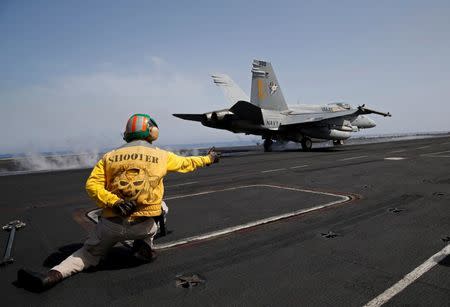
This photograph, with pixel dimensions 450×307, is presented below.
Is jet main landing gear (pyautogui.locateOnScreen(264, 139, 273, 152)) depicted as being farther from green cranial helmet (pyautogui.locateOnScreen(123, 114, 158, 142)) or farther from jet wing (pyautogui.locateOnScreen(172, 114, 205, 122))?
green cranial helmet (pyautogui.locateOnScreen(123, 114, 158, 142))

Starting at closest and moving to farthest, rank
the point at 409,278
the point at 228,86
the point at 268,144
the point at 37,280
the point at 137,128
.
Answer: the point at 37,280 → the point at 409,278 → the point at 137,128 → the point at 228,86 → the point at 268,144

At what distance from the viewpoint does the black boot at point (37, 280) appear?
2.97 m

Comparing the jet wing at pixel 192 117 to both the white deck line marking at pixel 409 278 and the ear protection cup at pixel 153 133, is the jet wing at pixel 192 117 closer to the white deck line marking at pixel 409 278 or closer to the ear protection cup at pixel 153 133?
the ear protection cup at pixel 153 133

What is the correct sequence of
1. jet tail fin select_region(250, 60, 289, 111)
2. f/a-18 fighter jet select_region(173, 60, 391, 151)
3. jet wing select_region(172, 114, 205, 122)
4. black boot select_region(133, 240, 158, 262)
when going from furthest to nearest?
jet tail fin select_region(250, 60, 289, 111) → jet wing select_region(172, 114, 205, 122) → f/a-18 fighter jet select_region(173, 60, 391, 151) → black boot select_region(133, 240, 158, 262)

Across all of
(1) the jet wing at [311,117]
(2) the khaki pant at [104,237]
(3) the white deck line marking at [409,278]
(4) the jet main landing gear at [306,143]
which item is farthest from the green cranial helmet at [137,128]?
(4) the jet main landing gear at [306,143]

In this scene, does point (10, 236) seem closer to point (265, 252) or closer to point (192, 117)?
point (265, 252)

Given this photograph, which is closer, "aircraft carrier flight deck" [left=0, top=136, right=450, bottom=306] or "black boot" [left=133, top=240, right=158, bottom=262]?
"aircraft carrier flight deck" [left=0, top=136, right=450, bottom=306]

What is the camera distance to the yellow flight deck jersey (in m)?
3.48

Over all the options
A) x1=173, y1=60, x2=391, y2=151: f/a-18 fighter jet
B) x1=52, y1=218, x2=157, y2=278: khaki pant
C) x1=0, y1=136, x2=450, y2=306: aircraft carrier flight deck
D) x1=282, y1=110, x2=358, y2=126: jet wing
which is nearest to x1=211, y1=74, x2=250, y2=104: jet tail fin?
x1=173, y1=60, x2=391, y2=151: f/a-18 fighter jet

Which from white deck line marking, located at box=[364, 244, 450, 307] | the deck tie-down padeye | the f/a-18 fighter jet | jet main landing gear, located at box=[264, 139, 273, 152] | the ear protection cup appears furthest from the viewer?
jet main landing gear, located at box=[264, 139, 273, 152]

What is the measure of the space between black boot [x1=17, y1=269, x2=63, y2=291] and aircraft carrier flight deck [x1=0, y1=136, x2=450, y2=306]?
0.27 ft

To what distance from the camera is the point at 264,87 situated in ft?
81.7

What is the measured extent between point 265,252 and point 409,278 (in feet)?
5.35

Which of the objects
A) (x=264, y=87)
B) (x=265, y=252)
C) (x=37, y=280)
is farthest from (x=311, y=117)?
(x=37, y=280)
